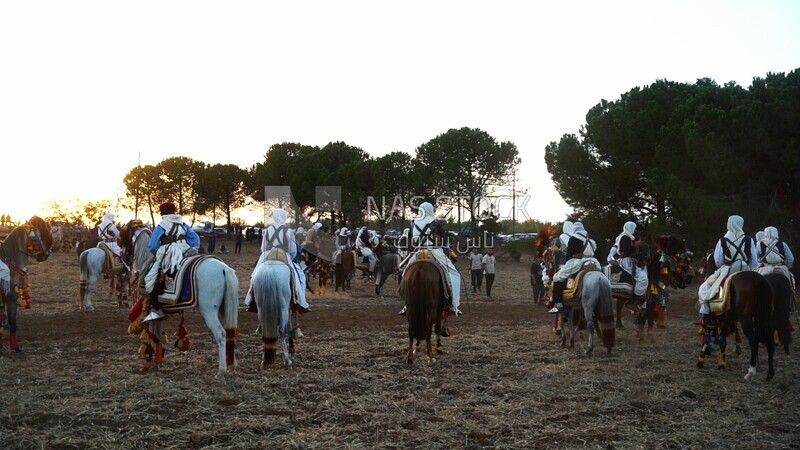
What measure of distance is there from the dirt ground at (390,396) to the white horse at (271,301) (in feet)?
1.62

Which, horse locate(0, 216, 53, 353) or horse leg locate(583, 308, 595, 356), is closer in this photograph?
horse locate(0, 216, 53, 353)

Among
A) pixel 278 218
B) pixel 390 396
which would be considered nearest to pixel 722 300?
pixel 390 396

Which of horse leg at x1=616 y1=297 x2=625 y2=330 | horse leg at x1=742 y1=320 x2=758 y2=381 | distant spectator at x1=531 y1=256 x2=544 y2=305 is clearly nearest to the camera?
horse leg at x1=742 y1=320 x2=758 y2=381

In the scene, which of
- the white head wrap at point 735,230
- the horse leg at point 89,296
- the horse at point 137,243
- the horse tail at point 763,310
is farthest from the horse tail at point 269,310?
the horse leg at point 89,296

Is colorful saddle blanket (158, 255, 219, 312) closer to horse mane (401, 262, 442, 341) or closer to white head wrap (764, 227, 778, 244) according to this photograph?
horse mane (401, 262, 442, 341)

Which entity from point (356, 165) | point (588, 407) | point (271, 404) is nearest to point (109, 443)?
point (271, 404)

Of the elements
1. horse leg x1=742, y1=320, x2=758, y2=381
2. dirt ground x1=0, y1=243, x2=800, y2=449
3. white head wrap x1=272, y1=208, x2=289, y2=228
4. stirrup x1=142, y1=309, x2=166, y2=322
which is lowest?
dirt ground x1=0, y1=243, x2=800, y2=449

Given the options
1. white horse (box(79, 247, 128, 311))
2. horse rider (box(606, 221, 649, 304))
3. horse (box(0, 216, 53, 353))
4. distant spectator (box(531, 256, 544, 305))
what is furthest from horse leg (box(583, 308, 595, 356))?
white horse (box(79, 247, 128, 311))

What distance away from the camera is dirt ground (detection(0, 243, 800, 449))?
6883 mm

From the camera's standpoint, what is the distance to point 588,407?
8.16 meters

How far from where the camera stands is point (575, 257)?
1312cm

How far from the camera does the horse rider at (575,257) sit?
42.5ft

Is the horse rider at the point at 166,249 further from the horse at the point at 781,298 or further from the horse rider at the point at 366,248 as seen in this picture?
the horse rider at the point at 366,248

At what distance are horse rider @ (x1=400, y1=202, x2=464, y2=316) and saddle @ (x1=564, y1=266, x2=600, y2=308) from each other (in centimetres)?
221
